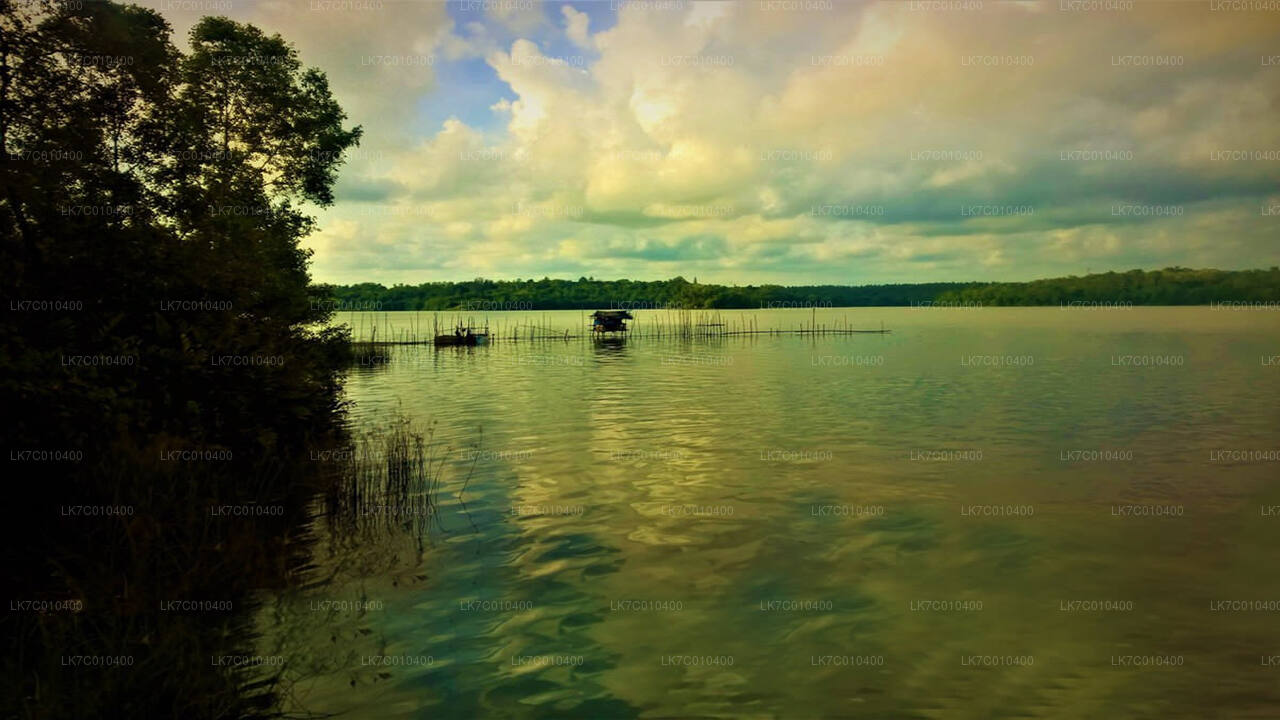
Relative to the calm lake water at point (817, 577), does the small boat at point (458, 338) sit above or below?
above

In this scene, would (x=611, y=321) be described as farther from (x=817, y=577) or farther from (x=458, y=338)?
(x=817, y=577)

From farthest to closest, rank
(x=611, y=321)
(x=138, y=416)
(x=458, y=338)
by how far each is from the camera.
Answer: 1. (x=611, y=321)
2. (x=458, y=338)
3. (x=138, y=416)

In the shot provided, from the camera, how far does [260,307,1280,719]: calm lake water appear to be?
8484 mm

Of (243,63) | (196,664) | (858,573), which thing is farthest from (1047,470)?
(243,63)

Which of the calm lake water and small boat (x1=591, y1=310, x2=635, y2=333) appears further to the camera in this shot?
small boat (x1=591, y1=310, x2=635, y2=333)

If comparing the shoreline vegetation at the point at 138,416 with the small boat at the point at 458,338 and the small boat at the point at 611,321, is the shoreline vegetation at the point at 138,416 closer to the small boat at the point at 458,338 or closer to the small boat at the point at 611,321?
the small boat at the point at 458,338

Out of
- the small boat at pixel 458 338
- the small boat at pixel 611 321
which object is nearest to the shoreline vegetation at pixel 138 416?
the small boat at pixel 458 338

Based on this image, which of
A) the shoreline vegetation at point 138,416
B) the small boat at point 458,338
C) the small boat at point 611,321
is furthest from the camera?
the small boat at point 611,321

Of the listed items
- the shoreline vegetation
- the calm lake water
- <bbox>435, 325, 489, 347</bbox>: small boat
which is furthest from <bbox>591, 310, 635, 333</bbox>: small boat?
the shoreline vegetation

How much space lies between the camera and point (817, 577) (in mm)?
12148

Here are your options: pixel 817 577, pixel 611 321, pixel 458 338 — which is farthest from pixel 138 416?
pixel 611 321

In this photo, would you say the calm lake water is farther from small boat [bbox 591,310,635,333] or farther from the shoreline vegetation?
small boat [bbox 591,310,635,333]

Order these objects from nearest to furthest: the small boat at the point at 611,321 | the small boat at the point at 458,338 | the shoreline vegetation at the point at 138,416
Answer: the shoreline vegetation at the point at 138,416 → the small boat at the point at 458,338 → the small boat at the point at 611,321

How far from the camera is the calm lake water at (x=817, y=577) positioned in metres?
8.48
